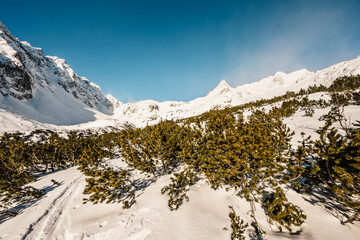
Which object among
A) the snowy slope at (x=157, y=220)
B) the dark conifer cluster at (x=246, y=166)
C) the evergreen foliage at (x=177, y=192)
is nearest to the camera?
the dark conifer cluster at (x=246, y=166)

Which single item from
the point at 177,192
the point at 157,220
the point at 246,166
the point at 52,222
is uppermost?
the point at 246,166

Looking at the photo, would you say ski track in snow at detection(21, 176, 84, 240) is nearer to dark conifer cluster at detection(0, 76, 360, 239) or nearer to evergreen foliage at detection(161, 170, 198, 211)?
dark conifer cluster at detection(0, 76, 360, 239)

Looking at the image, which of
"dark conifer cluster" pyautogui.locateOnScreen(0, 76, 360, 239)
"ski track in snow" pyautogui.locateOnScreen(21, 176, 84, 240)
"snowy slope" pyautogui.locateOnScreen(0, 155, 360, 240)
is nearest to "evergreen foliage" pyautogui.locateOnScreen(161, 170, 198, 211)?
"dark conifer cluster" pyautogui.locateOnScreen(0, 76, 360, 239)

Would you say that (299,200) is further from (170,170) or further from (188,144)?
(170,170)

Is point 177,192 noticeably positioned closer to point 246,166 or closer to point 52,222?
point 246,166

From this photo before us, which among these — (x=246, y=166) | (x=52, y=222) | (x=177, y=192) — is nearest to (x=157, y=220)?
(x=177, y=192)

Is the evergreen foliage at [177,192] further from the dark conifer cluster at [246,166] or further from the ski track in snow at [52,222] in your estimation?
the ski track in snow at [52,222]

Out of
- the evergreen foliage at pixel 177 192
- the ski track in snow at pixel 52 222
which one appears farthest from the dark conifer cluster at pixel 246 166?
the ski track in snow at pixel 52 222

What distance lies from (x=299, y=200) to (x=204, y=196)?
4.57 metres

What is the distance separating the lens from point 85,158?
750 cm

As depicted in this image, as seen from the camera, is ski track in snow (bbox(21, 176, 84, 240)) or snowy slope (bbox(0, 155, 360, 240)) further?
ski track in snow (bbox(21, 176, 84, 240))

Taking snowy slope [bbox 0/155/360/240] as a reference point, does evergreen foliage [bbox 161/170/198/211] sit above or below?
above

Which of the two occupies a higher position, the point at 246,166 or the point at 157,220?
the point at 246,166

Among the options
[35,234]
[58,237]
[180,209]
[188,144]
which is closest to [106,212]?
[58,237]
